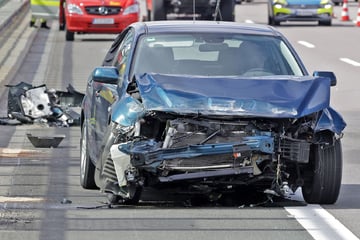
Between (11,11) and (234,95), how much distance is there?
25.4 meters

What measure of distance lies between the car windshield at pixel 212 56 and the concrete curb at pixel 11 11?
17.0 metres

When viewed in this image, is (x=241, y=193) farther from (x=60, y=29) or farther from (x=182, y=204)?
(x=60, y=29)

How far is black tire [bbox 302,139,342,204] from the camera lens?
857 centimetres

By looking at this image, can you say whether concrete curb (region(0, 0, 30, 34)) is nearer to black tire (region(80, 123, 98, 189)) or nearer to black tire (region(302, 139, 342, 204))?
black tire (region(80, 123, 98, 189))

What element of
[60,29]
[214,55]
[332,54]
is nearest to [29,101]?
[214,55]

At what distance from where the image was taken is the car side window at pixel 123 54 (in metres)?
9.59

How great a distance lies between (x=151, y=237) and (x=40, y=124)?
8.08 meters

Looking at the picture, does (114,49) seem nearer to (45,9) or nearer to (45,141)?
(45,141)

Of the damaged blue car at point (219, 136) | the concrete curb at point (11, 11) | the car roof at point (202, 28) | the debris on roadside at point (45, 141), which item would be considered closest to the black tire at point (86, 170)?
the damaged blue car at point (219, 136)

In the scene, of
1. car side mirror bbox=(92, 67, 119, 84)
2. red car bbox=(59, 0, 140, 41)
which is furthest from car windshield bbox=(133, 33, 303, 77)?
red car bbox=(59, 0, 140, 41)

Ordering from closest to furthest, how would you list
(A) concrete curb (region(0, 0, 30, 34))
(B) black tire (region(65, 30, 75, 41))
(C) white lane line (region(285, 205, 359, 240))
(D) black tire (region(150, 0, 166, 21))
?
1. (C) white lane line (region(285, 205, 359, 240))
2. (A) concrete curb (region(0, 0, 30, 34))
3. (B) black tire (region(65, 30, 75, 41))
4. (D) black tire (region(150, 0, 166, 21))

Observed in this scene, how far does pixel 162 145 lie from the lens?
827cm

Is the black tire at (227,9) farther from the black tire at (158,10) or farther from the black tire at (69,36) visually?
the black tire at (69,36)

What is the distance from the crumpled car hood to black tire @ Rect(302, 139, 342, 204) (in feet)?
1.28
